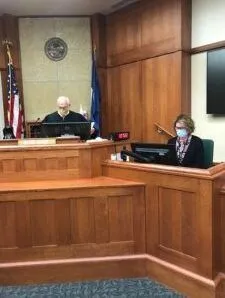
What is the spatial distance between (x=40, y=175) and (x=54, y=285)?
2.98ft

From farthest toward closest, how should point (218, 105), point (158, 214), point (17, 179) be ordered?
point (218, 105), point (17, 179), point (158, 214)

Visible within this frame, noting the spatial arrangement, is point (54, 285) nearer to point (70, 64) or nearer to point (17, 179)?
point (17, 179)

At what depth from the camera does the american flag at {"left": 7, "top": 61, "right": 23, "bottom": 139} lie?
15.8 feet

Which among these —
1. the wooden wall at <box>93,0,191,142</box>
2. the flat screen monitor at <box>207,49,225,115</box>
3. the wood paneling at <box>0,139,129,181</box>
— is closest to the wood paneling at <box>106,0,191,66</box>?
the wooden wall at <box>93,0,191,142</box>

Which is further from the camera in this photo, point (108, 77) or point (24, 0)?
point (108, 77)

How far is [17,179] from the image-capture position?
8.42 feet

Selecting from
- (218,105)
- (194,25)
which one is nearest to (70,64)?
(194,25)

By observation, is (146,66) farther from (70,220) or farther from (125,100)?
(70,220)

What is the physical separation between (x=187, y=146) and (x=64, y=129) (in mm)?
1128

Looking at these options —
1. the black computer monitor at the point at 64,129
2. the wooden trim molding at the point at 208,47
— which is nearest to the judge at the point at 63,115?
the black computer monitor at the point at 64,129

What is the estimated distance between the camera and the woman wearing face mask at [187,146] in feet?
8.84

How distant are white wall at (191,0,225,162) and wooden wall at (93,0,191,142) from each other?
0.10 m

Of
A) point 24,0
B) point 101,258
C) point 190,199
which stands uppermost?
point 24,0

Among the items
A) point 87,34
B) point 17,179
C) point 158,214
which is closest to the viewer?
point 158,214
